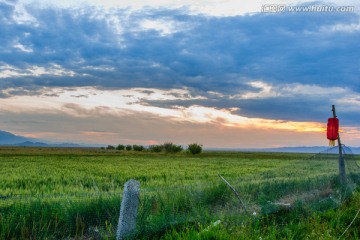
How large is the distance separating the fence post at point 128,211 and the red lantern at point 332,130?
334 inches

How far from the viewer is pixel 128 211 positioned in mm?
6133

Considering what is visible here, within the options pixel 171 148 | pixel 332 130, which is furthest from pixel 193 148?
pixel 332 130

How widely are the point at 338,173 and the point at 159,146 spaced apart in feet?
212

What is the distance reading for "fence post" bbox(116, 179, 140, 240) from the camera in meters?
6.04

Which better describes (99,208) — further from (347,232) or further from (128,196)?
(347,232)

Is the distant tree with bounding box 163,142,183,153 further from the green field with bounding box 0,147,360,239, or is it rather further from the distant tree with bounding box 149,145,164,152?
the green field with bounding box 0,147,360,239

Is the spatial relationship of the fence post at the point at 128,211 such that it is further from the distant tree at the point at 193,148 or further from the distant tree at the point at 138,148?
the distant tree at the point at 138,148

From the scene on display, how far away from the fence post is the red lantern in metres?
8.47

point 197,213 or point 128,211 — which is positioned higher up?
point 128,211

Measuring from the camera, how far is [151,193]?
825cm

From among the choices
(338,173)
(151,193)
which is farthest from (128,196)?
(338,173)

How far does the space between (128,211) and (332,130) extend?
28.7 feet

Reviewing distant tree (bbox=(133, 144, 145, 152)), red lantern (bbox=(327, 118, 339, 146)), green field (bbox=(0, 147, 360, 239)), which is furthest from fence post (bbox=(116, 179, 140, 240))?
distant tree (bbox=(133, 144, 145, 152))

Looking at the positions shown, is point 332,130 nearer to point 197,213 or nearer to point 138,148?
point 197,213
